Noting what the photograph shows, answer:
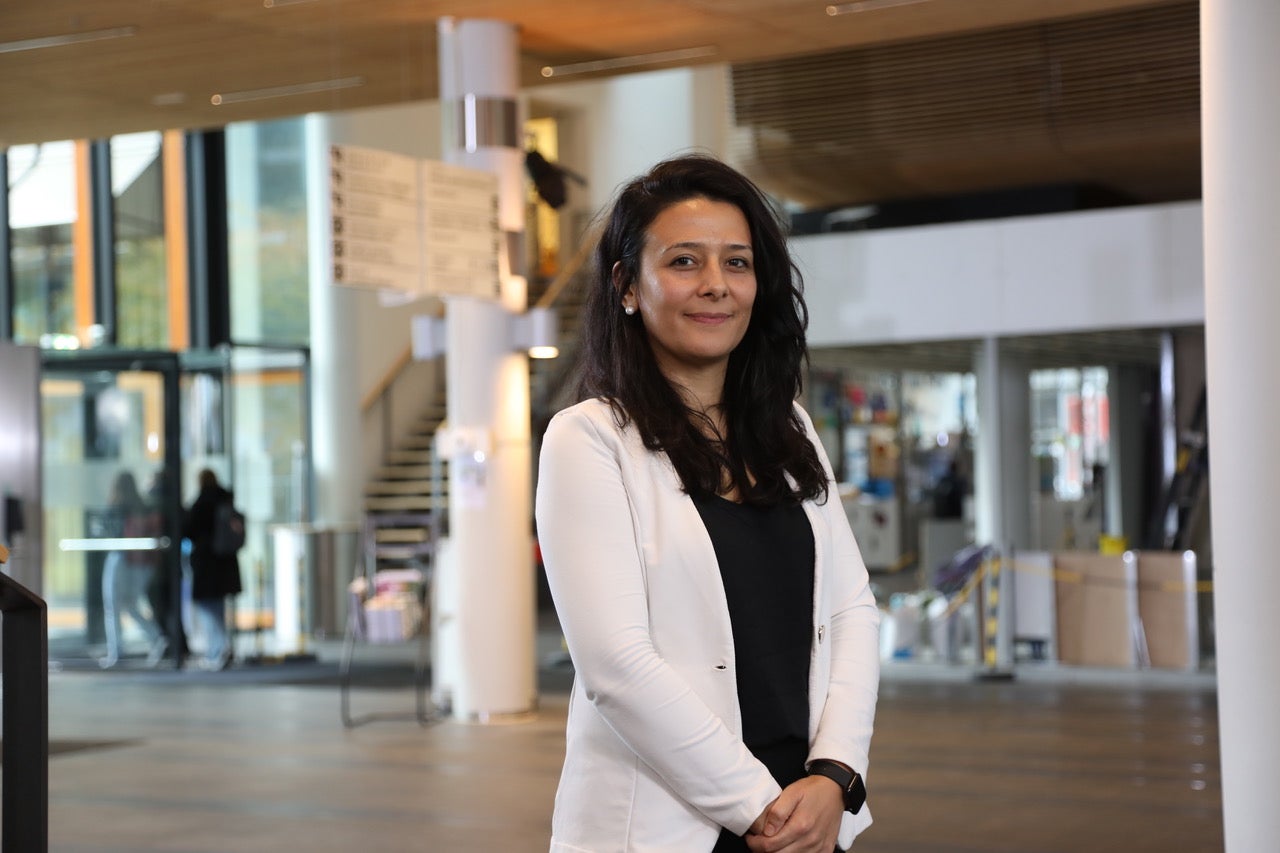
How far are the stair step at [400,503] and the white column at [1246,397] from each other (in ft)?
39.9

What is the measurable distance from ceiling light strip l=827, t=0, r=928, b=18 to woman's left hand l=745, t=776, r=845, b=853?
726 cm

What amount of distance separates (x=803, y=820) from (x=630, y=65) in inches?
340

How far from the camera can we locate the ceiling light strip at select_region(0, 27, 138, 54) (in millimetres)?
9030

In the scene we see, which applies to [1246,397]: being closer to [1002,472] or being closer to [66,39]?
[66,39]

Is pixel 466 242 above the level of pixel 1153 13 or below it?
below

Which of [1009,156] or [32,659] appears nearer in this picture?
[32,659]

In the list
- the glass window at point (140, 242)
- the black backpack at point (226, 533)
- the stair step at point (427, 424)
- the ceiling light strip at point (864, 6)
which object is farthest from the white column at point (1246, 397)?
the stair step at point (427, 424)

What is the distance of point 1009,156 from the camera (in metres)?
12.7

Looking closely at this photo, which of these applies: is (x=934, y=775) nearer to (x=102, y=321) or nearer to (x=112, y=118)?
(x=112, y=118)

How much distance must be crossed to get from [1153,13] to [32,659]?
32.7 feet

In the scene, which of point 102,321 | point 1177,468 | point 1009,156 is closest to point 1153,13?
point 1009,156

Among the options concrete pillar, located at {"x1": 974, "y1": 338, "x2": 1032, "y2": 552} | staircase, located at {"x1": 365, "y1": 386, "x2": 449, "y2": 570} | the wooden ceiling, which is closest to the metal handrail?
the wooden ceiling

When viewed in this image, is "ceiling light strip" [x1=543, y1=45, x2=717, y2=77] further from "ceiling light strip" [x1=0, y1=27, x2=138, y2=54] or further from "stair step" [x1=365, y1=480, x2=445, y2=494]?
"stair step" [x1=365, y1=480, x2=445, y2=494]

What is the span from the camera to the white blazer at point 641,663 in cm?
200
